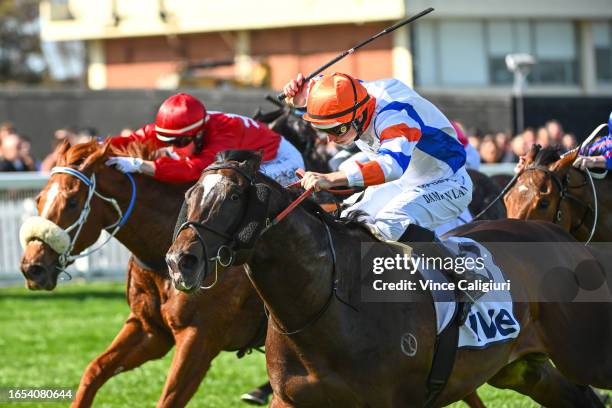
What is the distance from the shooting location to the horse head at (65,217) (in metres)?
6.27

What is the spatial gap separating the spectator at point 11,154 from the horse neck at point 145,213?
8430 mm

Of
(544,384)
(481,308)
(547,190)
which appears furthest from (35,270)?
(547,190)

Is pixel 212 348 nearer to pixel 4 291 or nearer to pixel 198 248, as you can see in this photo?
pixel 198 248

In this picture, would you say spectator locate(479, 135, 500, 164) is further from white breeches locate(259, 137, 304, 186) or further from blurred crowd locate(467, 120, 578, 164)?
white breeches locate(259, 137, 304, 186)

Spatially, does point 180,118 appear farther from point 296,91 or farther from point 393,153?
point 393,153

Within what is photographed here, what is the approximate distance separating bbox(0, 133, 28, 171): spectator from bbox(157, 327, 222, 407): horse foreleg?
896cm

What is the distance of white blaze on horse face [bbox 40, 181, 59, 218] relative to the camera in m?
6.40

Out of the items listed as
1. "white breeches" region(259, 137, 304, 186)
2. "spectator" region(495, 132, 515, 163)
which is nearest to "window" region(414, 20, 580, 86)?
"spectator" region(495, 132, 515, 163)

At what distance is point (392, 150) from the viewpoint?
194 inches

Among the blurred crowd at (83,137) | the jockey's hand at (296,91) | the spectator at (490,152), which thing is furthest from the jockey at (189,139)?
the spectator at (490,152)

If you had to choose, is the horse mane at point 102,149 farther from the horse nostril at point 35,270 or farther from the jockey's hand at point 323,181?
the jockey's hand at point 323,181

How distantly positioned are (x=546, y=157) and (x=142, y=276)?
8.87ft

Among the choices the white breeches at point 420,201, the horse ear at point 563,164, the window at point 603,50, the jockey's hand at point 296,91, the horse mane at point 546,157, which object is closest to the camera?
the white breeches at point 420,201

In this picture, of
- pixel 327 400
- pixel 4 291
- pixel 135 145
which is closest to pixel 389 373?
pixel 327 400
